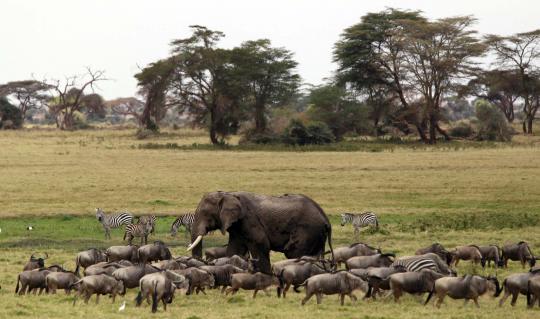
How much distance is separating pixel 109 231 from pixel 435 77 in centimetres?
4420

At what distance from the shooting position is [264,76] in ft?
233

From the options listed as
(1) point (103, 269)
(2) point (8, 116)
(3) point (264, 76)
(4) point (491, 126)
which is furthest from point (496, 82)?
(1) point (103, 269)

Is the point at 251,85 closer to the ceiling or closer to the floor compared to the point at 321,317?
closer to the ceiling

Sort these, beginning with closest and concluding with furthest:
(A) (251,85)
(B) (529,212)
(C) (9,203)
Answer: (B) (529,212) → (C) (9,203) → (A) (251,85)

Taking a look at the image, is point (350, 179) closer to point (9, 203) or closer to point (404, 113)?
point (9, 203)

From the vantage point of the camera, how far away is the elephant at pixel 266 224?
19500 mm

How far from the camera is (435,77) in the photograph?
6656 cm

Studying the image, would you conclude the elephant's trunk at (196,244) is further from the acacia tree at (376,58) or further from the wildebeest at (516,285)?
the acacia tree at (376,58)

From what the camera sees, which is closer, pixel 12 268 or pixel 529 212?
pixel 12 268

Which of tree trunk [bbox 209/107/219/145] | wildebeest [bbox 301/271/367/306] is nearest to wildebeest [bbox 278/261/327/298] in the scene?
wildebeest [bbox 301/271/367/306]

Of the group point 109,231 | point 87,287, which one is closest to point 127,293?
point 87,287

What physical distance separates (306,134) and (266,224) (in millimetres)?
43288

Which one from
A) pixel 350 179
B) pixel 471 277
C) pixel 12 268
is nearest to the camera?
pixel 471 277

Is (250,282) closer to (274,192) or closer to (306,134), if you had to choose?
(274,192)
